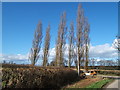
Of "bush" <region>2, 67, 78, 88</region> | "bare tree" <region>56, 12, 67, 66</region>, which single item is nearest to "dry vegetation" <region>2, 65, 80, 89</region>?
"bush" <region>2, 67, 78, 88</region>

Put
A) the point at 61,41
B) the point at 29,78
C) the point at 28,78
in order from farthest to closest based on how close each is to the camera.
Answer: the point at 61,41 < the point at 29,78 < the point at 28,78

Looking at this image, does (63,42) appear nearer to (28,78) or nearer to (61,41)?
(61,41)

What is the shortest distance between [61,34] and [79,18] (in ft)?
19.6

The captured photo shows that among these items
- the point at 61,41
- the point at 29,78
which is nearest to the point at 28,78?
the point at 29,78

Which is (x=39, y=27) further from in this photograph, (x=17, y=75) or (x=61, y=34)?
(x=17, y=75)

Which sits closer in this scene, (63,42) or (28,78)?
(28,78)

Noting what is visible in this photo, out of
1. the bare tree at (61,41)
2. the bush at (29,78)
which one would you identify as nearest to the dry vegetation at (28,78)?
the bush at (29,78)

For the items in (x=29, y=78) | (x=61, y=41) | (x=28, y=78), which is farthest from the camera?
(x=61, y=41)

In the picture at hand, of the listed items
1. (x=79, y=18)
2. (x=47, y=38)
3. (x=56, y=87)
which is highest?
(x=79, y=18)

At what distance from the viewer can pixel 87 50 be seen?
1399 inches

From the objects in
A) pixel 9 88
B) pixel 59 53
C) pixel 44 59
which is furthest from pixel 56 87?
pixel 44 59

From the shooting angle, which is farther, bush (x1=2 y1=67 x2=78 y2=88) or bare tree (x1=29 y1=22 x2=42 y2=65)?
bare tree (x1=29 y1=22 x2=42 y2=65)

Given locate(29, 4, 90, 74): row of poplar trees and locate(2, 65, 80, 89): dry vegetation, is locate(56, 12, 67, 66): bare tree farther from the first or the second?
locate(2, 65, 80, 89): dry vegetation

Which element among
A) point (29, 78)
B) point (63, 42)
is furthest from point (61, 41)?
point (29, 78)
